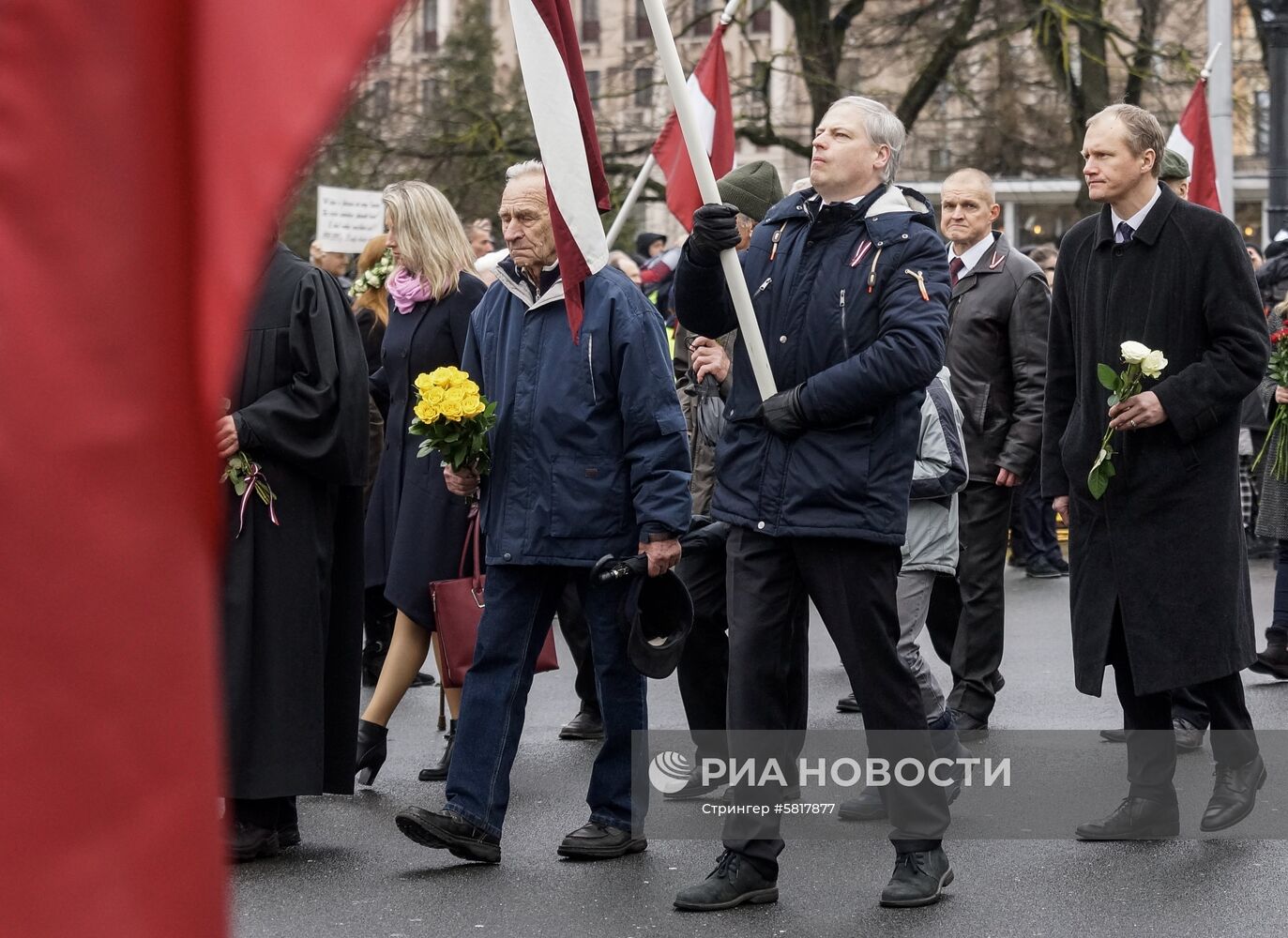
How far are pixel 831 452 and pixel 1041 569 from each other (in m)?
8.29

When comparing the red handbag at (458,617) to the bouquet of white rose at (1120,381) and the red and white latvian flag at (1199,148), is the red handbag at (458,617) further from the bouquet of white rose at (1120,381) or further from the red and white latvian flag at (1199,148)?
the red and white latvian flag at (1199,148)

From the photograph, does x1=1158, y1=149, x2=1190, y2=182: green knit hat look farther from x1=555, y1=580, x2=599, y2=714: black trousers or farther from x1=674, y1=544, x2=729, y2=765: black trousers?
x1=555, y1=580, x2=599, y2=714: black trousers

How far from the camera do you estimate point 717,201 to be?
4.93 m

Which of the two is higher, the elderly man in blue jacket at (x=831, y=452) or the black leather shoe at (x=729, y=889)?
the elderly man in blue jacket at (x=831, y=452)

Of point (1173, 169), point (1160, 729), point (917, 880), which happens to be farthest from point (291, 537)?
point (1173, 169)

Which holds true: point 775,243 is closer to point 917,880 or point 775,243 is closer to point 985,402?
point 917,880

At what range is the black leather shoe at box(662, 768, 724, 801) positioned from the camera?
6500 mm

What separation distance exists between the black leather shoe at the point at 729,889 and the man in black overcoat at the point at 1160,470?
3.95ft

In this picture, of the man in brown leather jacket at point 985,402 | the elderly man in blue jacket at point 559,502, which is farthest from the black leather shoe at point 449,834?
the man in brown leather jacket at point 985,402

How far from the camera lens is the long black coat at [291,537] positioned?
5.70 m

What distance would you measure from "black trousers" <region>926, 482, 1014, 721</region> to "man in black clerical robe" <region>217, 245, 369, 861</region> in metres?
2.73

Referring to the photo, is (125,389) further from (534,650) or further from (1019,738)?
(1019,738)

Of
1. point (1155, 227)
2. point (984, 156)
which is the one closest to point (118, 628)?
point (1155, 227)

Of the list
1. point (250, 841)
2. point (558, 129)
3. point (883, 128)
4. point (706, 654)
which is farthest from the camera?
point (706, 654)
